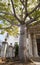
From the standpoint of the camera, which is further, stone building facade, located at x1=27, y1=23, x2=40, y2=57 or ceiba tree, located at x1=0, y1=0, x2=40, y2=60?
stone building facade, located at x1=27, y1=23, x2=40, y2=57

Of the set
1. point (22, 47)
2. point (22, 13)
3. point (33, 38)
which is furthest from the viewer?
point (33, 38)

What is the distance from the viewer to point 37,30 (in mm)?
13242

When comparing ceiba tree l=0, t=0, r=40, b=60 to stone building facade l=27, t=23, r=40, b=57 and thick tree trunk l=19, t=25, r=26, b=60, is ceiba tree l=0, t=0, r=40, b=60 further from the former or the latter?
stone building facade l=27, t=23, r=40, b=57

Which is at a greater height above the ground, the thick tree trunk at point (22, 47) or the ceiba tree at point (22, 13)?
the ceiba tree at point (22, 13)

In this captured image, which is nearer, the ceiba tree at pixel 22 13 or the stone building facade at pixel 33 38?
the ceiba tree at pixel 22 13

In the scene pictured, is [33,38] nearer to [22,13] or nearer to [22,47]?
[22,13]

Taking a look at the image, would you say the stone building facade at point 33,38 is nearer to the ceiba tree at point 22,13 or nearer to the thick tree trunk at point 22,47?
the ceiba tree at point 22,13

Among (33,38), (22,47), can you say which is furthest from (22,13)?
(33,38)

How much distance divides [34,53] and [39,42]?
2.24 metres

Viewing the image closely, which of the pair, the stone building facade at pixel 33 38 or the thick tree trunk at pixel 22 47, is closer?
the thick tree trunk at pixel 22 47

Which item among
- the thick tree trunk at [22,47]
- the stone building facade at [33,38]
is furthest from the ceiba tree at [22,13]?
the stone building facade at [33,38]

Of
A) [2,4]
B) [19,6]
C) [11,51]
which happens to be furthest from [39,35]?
[2,4]

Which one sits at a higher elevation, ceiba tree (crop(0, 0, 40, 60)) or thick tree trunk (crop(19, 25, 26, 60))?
ceiba tree (crop(0, 0, 40, 60))

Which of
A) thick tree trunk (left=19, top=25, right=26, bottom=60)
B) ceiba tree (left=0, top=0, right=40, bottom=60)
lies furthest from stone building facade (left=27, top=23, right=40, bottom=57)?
thick tree trunk (left=19, top=25, right=26, bottom=60)
